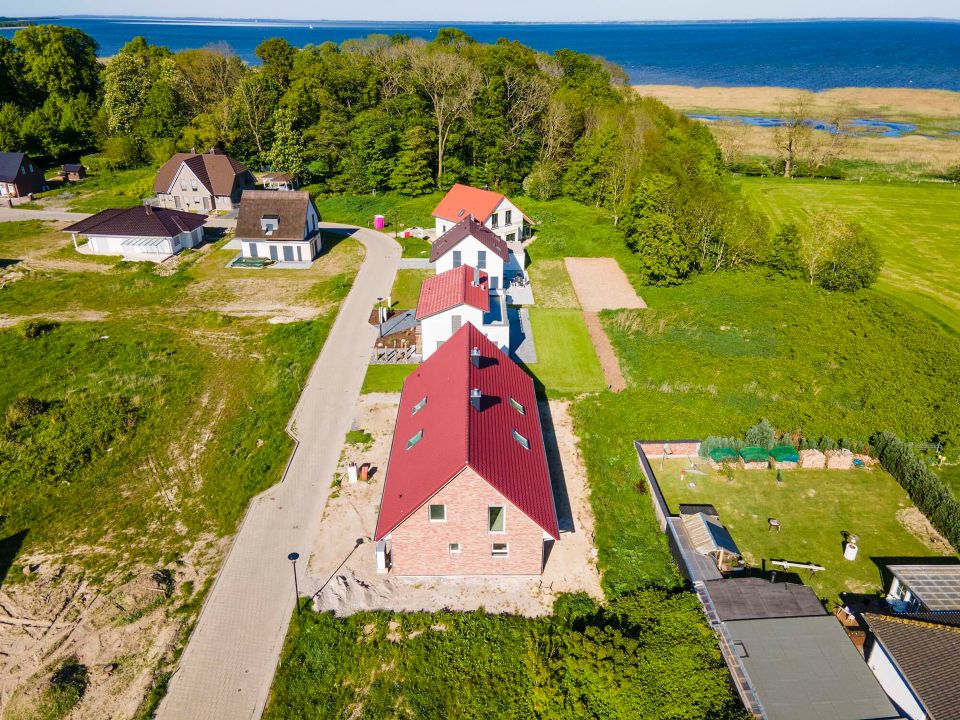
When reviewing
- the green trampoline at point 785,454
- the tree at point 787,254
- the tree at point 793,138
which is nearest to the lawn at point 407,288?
the green trampoline at point 785,454

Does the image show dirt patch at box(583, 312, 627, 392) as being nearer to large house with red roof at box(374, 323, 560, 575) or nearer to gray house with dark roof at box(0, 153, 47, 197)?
large house with red roof at box(374, 323, 560, 575)

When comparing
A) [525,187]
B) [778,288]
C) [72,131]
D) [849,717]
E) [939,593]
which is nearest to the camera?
[849,717]

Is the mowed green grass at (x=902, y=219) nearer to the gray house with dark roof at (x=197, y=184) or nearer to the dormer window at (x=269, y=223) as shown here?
the dormer window at (x=269, y=223)

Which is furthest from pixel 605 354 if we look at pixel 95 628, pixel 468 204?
pixel 95 628

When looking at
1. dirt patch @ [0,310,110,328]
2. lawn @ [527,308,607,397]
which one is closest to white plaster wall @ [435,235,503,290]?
lawn @ [527,308,607,397]

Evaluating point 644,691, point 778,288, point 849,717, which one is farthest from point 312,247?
point 849,717

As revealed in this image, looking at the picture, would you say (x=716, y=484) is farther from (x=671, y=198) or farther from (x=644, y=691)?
(x=671, y=198)
